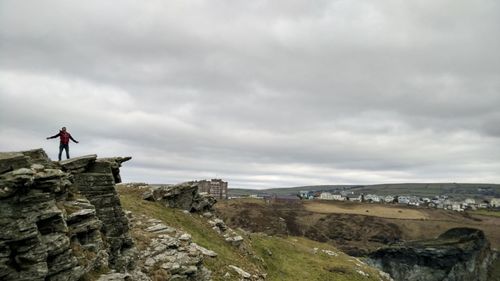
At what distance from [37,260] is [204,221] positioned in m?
36.0

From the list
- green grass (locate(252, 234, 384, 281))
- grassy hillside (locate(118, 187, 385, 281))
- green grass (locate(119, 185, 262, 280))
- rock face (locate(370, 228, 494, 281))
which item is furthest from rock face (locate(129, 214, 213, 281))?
rock face (locate(370, 228, 494, 281))

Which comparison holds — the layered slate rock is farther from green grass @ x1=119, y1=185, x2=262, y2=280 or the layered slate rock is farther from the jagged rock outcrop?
the jagged rock outcrop

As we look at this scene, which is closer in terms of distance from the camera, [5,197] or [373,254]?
[5,197]

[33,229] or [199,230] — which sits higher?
[33,229]

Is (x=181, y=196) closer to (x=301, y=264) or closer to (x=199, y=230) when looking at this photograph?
(x=199, y=230)

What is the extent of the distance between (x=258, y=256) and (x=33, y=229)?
37976 mm

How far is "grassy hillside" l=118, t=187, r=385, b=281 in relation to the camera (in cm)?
4384

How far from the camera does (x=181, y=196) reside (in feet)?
182

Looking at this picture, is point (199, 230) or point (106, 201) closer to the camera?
point (106, 201)

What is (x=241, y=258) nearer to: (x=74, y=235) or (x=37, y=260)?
(x=74, y=235)

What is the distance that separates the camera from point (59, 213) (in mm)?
20797

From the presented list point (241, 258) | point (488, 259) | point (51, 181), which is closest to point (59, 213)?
point (51, 181)

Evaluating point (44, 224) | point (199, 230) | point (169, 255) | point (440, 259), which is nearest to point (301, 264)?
point (199, 230)

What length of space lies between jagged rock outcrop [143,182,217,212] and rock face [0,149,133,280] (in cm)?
2601
